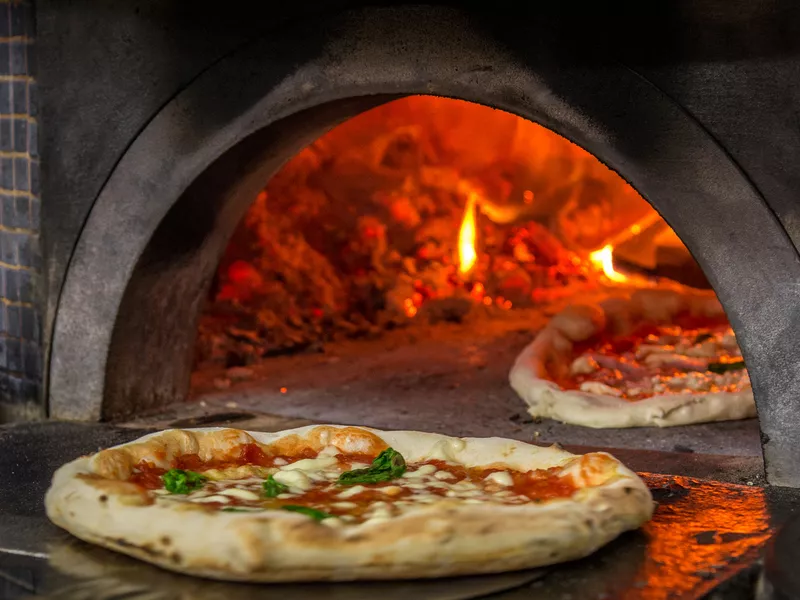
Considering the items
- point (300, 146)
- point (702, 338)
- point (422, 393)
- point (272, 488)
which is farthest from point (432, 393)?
point (272, 488)

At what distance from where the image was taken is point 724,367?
432cm

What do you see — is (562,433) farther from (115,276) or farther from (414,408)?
(115,276)

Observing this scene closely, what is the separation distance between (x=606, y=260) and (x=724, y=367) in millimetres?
1842

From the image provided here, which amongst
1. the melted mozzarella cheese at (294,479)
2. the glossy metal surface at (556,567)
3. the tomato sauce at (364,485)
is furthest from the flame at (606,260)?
the melted mozzarella cheese at (294,479)

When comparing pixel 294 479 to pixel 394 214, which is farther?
pixel 394 214

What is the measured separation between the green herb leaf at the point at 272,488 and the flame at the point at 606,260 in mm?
4018

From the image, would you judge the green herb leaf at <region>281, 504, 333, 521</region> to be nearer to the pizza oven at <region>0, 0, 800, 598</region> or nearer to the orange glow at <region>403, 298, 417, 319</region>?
the pizza oven at <region>0, 0, 800, 598</region>

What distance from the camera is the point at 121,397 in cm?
390

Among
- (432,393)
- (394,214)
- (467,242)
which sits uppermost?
(394,214)

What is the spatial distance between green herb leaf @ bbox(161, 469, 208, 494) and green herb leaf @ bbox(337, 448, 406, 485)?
0.30m

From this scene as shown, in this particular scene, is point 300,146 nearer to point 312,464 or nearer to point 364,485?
point 312,464

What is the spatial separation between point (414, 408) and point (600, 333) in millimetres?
1143

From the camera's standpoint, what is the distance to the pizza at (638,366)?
3697 mm

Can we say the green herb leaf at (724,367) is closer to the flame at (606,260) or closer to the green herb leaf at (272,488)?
the flame at (606,260)
